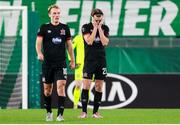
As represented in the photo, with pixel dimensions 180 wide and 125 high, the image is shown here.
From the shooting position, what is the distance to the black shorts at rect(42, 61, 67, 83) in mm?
11789

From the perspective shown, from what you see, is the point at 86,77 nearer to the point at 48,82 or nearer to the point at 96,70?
the point at 96,70

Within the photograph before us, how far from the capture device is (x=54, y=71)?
12.0 m

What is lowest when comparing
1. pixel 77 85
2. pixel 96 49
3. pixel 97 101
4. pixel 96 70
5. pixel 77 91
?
pixel 77 91

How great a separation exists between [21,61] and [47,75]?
17.5ft

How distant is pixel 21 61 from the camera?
17.2 metres

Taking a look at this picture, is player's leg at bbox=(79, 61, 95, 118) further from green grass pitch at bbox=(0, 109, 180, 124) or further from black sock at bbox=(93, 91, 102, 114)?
green grass pitch at bbox=(0, 109, 180, 124)

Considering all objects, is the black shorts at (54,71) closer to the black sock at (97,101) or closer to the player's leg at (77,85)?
the black sock at (97,101)

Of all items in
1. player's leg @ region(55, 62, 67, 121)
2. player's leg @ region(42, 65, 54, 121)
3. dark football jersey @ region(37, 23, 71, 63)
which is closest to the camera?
player's leg @ region(55, 62, 67, 121)

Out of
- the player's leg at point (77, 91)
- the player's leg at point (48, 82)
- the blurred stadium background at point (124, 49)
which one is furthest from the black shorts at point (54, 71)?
the blurred stadium background at point (124, 49)

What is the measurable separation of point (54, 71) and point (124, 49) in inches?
212

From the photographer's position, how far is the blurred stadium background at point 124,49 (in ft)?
55.6

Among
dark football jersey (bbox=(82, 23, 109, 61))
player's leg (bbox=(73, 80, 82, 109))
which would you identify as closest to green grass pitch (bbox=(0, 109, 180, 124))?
dark football jersey (bbox=(82, 23, 109, 61))

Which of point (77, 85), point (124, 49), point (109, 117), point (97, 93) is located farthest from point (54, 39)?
point (124, 49)

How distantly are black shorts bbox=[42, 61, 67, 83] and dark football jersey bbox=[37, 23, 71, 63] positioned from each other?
8 centimetres
